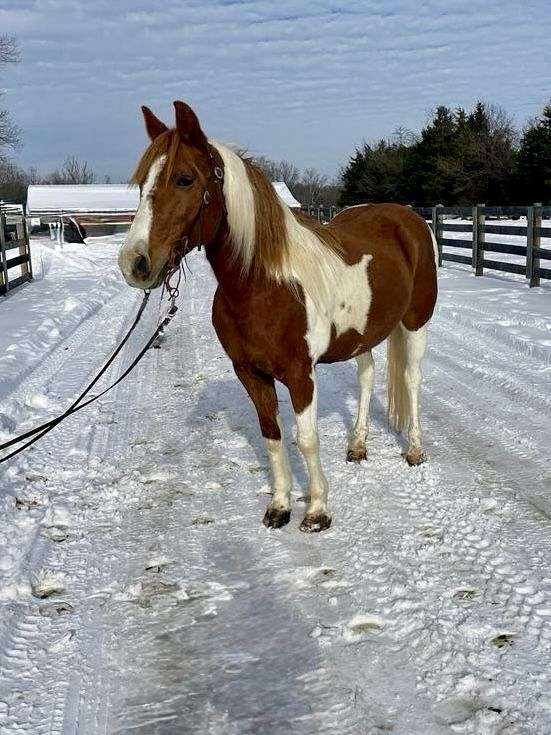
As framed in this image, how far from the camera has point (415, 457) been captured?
4.05 metres

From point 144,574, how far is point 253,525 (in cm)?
67

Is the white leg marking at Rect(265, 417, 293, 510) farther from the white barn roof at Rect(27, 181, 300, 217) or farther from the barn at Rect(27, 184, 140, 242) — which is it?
the white barn roof at Rect(27, 181, 300, 217)

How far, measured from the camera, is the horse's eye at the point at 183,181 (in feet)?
8.58

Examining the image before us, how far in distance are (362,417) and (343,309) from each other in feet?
3.48

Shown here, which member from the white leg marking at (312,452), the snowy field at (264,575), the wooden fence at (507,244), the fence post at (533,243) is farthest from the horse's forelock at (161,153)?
the fence post at (533,243)

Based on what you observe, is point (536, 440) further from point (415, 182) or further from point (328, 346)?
point (415, 182)

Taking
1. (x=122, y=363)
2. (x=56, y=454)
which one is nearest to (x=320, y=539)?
(x=56, y=454)

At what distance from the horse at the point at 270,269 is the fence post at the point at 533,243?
8113mm

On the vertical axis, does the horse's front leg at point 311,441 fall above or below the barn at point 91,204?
below

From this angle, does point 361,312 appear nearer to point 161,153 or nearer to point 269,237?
point 269,237

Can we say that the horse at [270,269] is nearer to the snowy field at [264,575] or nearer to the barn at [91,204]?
the snowy field at [264,575]

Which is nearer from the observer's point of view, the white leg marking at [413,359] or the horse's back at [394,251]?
the horse's back at [394,251]

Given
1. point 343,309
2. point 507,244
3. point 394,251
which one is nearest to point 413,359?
point 394,251

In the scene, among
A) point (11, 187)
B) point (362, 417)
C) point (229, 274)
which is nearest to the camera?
point (229, 274)
